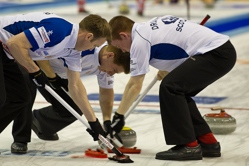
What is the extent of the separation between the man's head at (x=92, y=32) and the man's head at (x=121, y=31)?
0.16 meters

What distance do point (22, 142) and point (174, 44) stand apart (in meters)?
1.50

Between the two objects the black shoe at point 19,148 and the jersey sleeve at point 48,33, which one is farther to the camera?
the black shoe at point 19,148

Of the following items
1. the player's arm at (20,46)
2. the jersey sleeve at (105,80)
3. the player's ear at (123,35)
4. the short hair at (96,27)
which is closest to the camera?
the player's arm at (20,46)

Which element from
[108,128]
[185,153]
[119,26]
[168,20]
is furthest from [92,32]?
[185,153]

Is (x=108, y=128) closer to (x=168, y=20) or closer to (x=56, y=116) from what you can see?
(x=56, y=116)

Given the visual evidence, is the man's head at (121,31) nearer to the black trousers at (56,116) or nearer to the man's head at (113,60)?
the man's head at (113,60)

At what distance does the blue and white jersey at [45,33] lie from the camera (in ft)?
9.49

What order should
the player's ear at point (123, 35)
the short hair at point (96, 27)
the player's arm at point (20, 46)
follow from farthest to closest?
1. the player's ear at point (123, 35)
2. the short hair at point (96, 27)
3. the player's arm at point (20, 46)

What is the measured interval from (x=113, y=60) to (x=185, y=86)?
0.66 metres

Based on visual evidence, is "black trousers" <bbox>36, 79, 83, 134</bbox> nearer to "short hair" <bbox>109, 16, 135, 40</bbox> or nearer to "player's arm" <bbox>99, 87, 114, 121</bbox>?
"player's arm" <bbox>99, 87, 114, 121</bbox>

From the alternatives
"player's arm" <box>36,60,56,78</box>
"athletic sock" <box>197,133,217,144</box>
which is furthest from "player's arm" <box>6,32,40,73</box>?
"athletic sock" <box>197,133,217,144</box>

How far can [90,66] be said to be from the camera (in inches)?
140

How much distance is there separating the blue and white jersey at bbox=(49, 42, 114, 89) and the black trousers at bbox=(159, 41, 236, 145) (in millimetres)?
719

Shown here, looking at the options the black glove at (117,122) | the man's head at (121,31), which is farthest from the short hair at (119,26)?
the black glove at (117,122)
